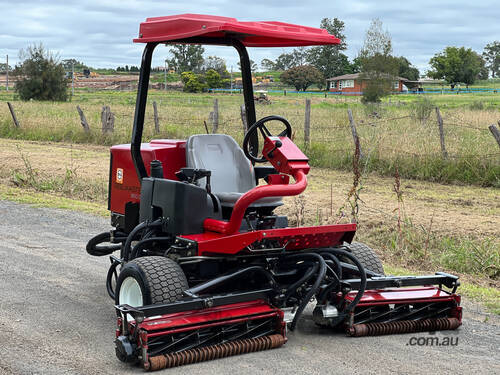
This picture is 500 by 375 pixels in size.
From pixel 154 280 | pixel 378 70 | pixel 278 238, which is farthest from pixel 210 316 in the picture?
pixel 378 70

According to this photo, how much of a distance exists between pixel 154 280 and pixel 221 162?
1389 mm

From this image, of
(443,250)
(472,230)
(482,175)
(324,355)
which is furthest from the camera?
(482,175)

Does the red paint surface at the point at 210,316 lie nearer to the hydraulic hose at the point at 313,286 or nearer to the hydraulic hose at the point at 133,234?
the hydraulic hose at the point at 313,286

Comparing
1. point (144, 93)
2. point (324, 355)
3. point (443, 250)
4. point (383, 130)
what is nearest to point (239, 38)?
point (144, 93)

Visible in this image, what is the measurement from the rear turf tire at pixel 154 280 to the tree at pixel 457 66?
292 feet


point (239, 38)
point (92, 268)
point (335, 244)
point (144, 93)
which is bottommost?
point (92, 268)

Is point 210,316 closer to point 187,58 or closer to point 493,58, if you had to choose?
point 187,58

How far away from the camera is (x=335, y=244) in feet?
17.2

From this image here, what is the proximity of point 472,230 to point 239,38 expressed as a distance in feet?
15.5

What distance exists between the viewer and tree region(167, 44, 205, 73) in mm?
6537

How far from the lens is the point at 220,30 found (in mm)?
4789

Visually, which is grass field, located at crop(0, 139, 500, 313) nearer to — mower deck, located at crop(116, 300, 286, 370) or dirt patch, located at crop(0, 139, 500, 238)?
dirt patch, located at crop(0, 139, 500, 238)

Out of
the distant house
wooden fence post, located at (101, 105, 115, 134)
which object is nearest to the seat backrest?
wooden fence post, located at (101, 105, 115, 134)

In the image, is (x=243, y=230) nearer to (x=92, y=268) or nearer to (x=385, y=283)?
(x=385, y=283)
